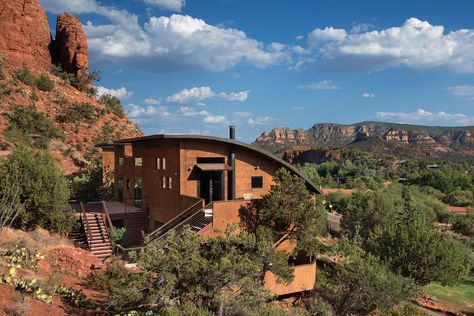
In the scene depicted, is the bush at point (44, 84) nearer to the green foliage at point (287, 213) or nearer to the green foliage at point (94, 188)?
the green foliage at point (94, 188)

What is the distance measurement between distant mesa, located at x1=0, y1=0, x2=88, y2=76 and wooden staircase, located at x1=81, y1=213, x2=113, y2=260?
52093 millimetres

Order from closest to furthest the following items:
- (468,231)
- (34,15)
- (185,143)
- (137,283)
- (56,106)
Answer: (137,283) → (185,143) → (468,231) → (56,106) → (34,15)

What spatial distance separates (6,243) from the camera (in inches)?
639

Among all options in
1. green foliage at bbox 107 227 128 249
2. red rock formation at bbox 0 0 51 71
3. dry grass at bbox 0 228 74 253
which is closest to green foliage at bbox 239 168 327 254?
green foliage at bbox 107 227 128 249

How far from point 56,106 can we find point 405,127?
177686 mm

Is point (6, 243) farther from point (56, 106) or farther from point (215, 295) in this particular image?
point (56, 106)

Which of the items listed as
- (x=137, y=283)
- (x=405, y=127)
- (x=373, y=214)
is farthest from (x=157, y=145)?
(x=405, y=127)

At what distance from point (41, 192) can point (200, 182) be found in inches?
325

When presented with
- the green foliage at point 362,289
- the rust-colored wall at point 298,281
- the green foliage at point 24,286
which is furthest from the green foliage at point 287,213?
the green foliage at point 24,286

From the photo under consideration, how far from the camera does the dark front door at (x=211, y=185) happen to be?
76.6 ft

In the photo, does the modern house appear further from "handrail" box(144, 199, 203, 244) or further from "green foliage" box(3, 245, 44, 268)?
"green foliage" box(3, 245, 44, 268)

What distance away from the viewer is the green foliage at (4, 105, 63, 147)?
159 feet

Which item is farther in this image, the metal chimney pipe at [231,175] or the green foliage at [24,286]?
the metal chimney pipe at [231,175]

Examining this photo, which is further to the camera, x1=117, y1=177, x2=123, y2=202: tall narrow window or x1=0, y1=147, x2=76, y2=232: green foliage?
x1=117, y1=177, x2=123, y2=202: tall narrow window
